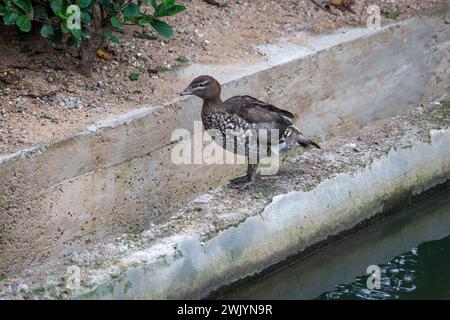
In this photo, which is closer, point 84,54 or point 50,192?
point 50,192

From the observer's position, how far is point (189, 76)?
23.8ft

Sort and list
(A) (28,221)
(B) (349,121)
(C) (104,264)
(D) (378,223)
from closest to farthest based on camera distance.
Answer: (C) (104,264) → (A) (28,221) → (D) (378,223) → (B) (349,121)

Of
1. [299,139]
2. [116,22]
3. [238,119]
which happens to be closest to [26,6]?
[116,22]

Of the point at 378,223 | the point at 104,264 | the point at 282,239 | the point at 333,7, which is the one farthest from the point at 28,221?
the point at 333,7

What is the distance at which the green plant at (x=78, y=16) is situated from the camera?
6.57m

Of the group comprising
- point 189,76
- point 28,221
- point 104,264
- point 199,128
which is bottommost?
point 104,264

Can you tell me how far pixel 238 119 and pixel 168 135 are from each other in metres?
0.59

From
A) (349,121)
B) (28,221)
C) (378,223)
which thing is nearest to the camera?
(28,221)

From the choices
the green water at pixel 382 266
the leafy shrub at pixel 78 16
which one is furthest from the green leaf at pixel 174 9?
the green water at pixel 382 266

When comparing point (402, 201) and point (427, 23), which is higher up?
point (427, 23)

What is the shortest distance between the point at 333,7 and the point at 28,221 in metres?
3.72

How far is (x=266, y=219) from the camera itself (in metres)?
6.21

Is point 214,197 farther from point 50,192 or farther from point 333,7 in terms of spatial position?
point 333,7

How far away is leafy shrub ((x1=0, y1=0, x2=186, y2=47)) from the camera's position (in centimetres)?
657
